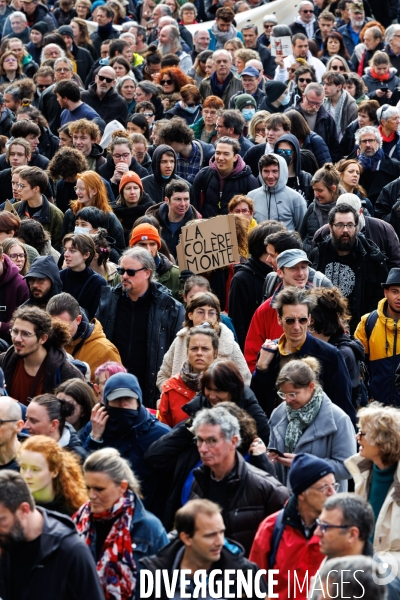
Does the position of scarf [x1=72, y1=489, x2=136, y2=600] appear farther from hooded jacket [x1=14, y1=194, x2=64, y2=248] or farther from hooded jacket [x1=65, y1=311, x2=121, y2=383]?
hooded jacket [x1=14, y1=194, x2=64, y2=248]

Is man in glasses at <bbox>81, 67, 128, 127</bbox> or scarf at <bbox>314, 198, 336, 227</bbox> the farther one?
man in glasses at <bbox>81, 67, 128, 127</bbox>

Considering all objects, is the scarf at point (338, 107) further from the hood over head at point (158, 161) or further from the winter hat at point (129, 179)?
the winter hat at point (129, 179)

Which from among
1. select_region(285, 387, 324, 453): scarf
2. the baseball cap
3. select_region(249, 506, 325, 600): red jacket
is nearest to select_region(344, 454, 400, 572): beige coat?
select_region(249, 506, 325, 600): red jacket

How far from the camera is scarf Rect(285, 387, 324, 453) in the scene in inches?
294

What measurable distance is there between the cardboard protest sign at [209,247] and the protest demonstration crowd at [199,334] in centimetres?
2

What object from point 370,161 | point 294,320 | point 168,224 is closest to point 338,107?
point 370,161

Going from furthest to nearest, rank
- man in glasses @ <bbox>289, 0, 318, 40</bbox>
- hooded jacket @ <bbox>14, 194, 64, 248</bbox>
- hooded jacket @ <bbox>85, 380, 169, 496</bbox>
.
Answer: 1. man in glasses @ <bbox>289, 0, 318, 40</bbox>
2. hooded jacket @ <bbox>14, 194, 64, 248</bbox>
3. hooded jacket @ <bbox>85, 380, 169, 496</bbox>

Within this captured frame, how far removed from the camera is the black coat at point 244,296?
9992mm

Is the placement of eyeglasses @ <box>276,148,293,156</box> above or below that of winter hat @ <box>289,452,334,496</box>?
above

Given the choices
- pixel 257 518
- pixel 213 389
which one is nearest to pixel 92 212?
pixel 213 389

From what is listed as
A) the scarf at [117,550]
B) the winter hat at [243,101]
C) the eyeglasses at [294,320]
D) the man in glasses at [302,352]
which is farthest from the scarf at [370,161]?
the scarf at [117,550]

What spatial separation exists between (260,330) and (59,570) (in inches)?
145

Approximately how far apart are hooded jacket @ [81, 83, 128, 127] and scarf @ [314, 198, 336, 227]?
4.61 meters

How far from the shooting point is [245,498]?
6.71m
